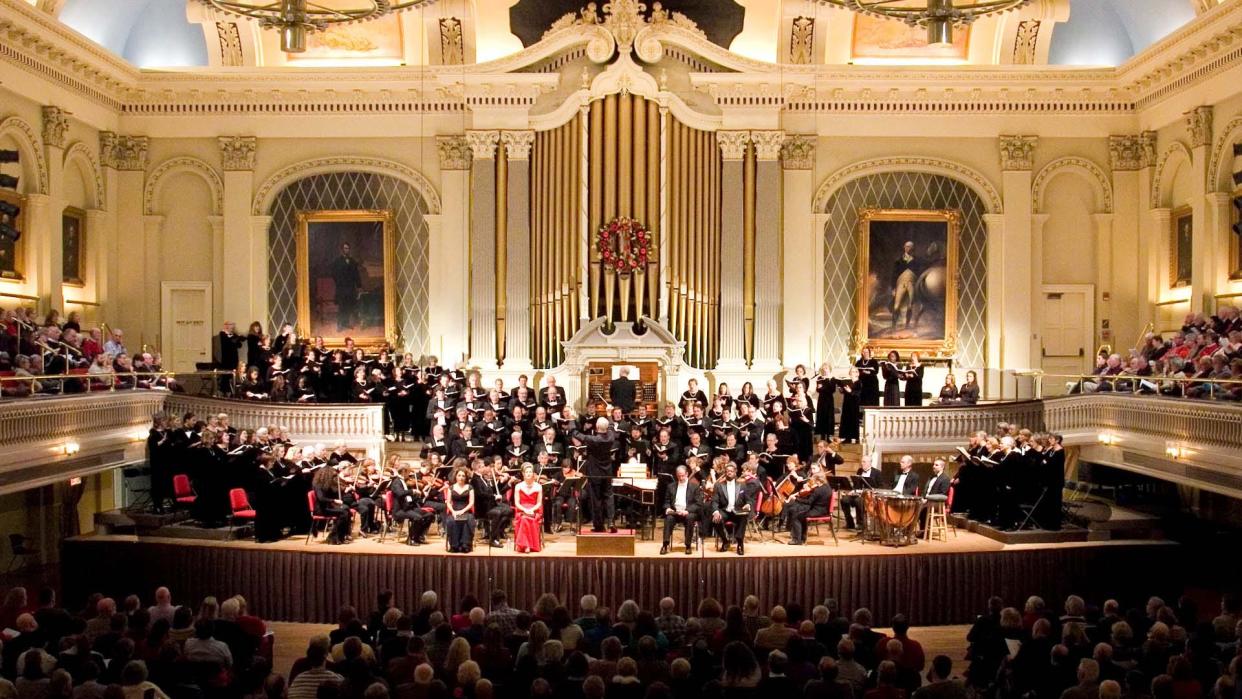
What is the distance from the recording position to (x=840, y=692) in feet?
23.0

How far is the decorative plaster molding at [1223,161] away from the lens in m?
17.4

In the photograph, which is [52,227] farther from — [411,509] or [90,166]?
[411,509]

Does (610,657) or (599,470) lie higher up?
(599,470)

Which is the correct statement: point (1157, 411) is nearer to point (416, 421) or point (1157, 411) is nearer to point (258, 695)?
point (416, 421)

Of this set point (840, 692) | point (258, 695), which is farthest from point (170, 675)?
point (840, 692)

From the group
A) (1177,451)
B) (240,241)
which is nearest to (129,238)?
(240,241)

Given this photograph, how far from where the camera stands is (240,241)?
67.9 ft

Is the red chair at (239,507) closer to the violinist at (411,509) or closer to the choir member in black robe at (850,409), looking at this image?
the violinist at (411,509)

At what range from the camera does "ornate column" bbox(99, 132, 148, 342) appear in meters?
20.6

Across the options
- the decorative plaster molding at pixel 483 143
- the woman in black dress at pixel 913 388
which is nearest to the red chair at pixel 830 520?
the woman in black dress at pixel 913 388

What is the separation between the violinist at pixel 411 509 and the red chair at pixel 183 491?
2.95m

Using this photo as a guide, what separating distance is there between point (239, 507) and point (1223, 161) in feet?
48.3

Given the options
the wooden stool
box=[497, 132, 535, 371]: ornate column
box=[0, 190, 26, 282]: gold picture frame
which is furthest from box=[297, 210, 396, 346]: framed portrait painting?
the wooden stool

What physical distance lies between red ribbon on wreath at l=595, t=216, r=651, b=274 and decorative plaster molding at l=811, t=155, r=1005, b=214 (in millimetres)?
3182
